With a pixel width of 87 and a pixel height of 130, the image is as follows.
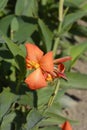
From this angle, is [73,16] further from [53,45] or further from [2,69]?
[2,69]

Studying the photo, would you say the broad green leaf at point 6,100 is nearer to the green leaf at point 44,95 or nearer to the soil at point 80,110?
the green leaf at point 44,95

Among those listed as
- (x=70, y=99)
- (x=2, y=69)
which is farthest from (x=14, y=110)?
(x=70, y=99)

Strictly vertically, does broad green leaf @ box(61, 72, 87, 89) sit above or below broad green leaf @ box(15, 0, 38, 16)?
below

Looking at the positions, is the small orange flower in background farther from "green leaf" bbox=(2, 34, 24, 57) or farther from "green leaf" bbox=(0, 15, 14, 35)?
"green leaf" bbox=(0, 15, 14, 35)

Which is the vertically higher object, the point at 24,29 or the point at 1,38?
the point at 1,38

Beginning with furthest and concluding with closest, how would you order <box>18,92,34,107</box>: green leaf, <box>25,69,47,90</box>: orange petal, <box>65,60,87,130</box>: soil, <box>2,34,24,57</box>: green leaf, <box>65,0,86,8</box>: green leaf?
<box>65,60,87,130</box>: soil, <box>65,0,86,8</box>: green leaf, <box>18,92,34,107</box>: green leaf, <box>2,34,24,57</box>: green leaf, <box>25,69,47,90</box>: orange petal

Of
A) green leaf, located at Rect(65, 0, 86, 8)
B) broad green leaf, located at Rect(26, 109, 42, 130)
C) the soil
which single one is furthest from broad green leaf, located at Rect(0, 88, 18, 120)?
the soil

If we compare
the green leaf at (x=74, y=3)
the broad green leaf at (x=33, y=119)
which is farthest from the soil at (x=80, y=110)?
the broad green leaf at (x=33, y=119)

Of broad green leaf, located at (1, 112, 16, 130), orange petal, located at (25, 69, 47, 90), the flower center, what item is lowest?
broad green leaf, located at (1, 112, 16, 130)
